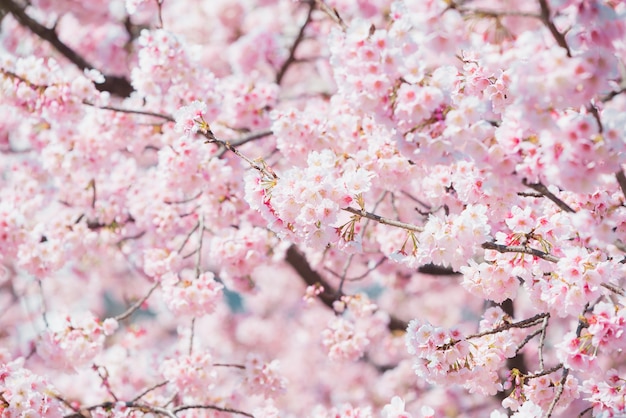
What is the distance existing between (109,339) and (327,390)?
329cm

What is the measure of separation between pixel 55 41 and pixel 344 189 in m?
4.39

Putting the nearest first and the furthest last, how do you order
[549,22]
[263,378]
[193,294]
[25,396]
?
[549,22] < [25,396] < [193,294] < [263,378]

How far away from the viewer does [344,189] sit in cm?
261

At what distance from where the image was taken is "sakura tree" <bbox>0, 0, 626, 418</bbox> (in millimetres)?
2266

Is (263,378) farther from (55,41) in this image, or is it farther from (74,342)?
(55,41)

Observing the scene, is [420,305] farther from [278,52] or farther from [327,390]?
[278,52]

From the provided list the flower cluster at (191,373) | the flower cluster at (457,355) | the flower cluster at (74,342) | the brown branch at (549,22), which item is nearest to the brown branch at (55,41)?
the flower cluster at (74,342)

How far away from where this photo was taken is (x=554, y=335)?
8.95 meters

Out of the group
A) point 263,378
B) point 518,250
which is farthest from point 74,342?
point 518,250

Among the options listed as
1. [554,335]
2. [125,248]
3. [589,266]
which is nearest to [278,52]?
[125,248]

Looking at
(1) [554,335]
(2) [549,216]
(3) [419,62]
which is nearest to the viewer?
(3) [419,62]

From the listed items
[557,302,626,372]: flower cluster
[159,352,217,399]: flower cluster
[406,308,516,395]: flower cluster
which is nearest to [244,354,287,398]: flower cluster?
[159,352,217,399]: flower cluster

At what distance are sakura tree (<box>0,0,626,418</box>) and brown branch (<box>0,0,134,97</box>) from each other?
0.02 meters

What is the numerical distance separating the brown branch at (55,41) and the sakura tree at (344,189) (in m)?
0.02
